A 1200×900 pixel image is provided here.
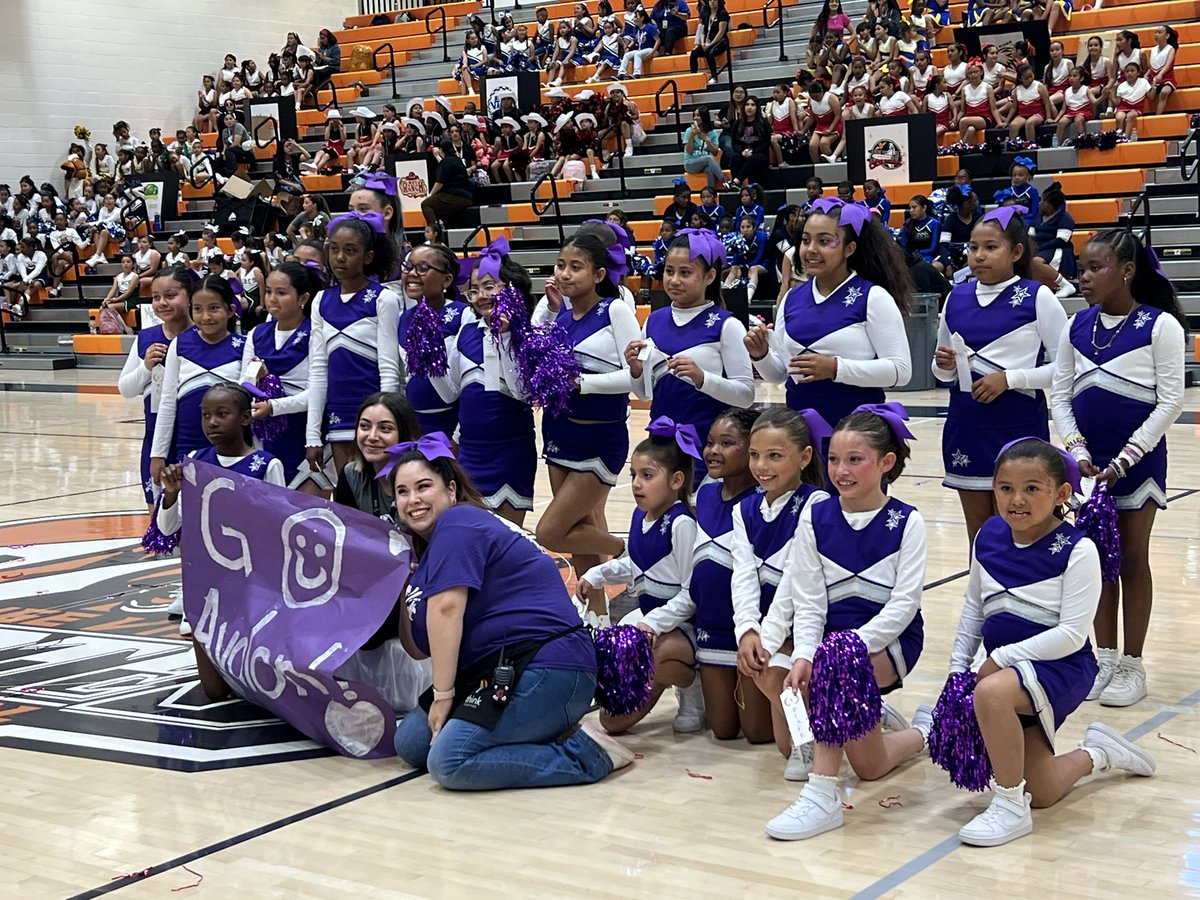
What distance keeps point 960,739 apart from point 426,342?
8.22 ft

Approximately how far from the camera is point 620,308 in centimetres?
511

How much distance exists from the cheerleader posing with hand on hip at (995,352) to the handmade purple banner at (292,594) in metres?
1.79

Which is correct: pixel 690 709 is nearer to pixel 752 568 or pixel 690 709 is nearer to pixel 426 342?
pixel 752 568

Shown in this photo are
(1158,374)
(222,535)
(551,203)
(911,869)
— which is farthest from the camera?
(551,203)

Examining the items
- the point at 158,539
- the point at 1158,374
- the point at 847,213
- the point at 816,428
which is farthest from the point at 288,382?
the point at 1158,374

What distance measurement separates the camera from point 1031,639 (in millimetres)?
3514

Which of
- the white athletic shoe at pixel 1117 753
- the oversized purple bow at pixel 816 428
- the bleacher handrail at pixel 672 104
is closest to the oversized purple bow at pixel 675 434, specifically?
the oversized purple bow at pixel 816 428

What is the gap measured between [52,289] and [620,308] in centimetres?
1808

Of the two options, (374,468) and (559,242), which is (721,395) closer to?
(374,468)

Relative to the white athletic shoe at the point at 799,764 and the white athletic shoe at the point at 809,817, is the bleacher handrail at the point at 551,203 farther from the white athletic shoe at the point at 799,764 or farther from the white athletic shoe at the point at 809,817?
the white athletic shoe at the point at 809,817

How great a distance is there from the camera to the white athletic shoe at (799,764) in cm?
381

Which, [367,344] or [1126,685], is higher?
[367,344]

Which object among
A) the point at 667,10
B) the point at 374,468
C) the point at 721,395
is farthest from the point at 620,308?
the point at 667,10

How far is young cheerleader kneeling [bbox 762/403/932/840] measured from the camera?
3.76 metres
